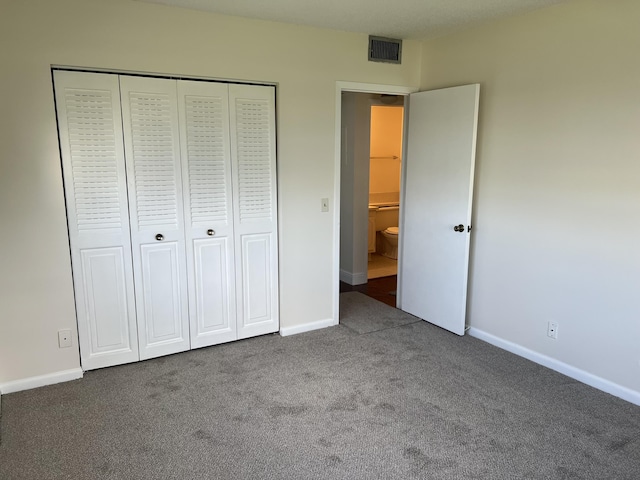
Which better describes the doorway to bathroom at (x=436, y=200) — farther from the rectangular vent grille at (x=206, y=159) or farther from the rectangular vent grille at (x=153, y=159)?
the rectangular vent grille at (x=153, y=159)

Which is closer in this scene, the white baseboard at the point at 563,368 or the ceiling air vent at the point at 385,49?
the white baseboard at the point at 563,368

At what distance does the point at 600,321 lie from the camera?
2.84m

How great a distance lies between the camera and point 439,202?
371cm

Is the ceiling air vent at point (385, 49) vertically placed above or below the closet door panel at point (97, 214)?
above

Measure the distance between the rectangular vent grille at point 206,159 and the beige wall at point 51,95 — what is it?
0.77 feet

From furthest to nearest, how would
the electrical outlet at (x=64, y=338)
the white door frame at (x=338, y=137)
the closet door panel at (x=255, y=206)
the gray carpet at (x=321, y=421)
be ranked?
the white door frame at (x=338, y=137), the closet door panel at (x=255, y=206), the electrical outlet at (x=64, y=338), the gray carpet at (x=321, y=421)

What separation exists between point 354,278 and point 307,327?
4.96ft

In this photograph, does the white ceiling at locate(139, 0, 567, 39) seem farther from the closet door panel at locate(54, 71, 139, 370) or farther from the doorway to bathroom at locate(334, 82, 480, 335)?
the closet door panel at locate(54, 71, 139, 370)

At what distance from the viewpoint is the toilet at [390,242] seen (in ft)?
20.0

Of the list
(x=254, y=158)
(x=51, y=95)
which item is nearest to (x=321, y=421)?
(x=254, y=158)

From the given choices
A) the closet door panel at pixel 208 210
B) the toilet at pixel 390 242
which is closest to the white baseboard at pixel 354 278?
the toilet at pixel 390 242

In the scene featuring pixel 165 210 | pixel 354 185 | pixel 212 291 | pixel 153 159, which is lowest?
pixel 212 291

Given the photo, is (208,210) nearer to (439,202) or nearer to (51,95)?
(51,95)

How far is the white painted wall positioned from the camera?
4898 millimetres
